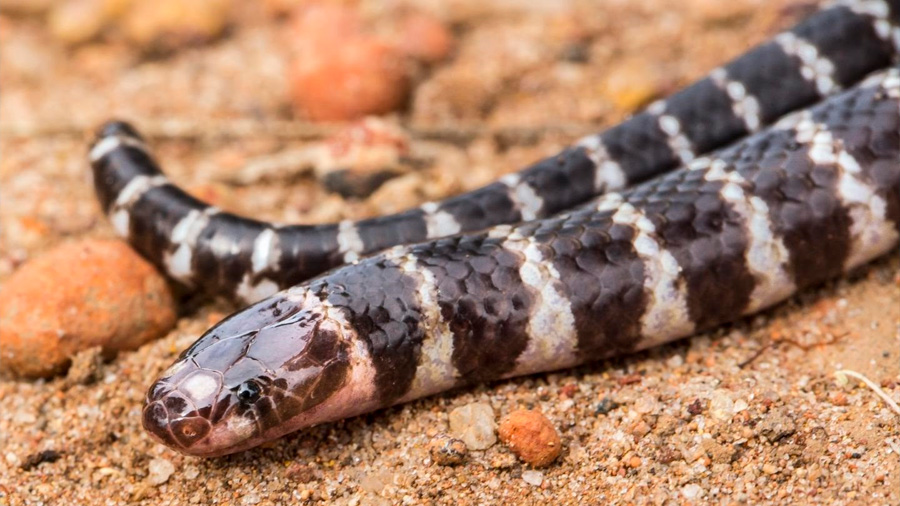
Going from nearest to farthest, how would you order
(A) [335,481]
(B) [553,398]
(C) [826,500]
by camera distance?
1. (C) [826,500]
2. (A) [335,481]
3. (B) [553,398]

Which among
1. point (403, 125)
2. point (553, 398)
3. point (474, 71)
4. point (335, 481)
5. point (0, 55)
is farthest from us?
point (0, 55)

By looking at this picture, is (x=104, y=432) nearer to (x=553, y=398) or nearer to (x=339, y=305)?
(x=339, y=305)

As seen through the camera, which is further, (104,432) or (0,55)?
(0,55)

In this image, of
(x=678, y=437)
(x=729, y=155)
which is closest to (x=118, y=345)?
(x=678, y=437)

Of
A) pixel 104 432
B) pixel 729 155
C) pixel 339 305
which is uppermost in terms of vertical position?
pixel 729 155

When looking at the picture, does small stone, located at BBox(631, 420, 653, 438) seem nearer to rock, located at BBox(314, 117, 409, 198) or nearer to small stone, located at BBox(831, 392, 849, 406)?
small stone, located at BBox(831, 392, 849, 406)

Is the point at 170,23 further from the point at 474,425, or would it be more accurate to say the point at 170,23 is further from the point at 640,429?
the point at 640,429

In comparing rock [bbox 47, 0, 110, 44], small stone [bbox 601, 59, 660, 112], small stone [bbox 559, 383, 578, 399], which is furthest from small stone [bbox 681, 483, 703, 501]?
rock [bbox 47, 0, 110, 44]
